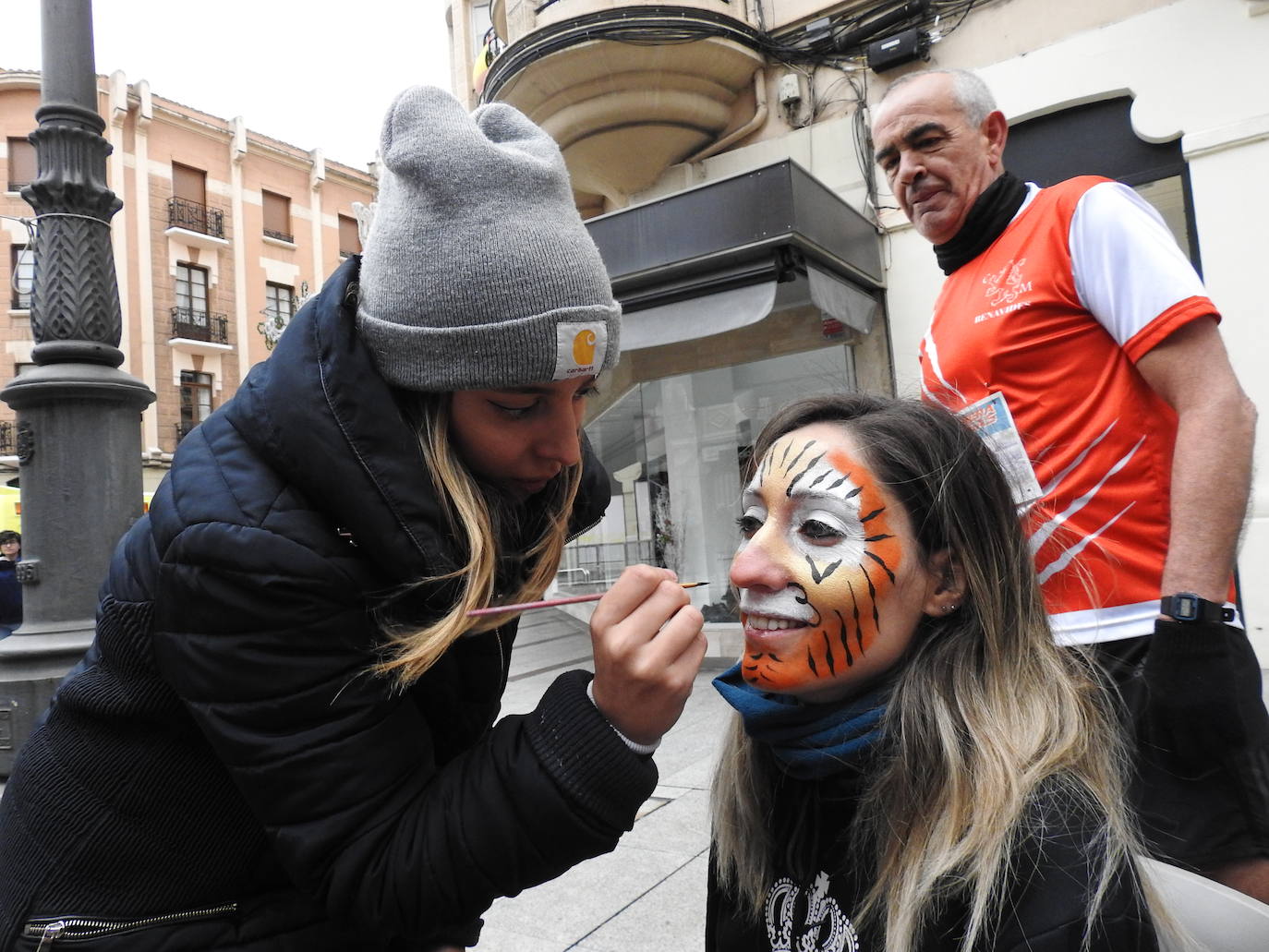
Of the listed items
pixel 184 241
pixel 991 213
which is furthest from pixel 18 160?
pixel 991 213

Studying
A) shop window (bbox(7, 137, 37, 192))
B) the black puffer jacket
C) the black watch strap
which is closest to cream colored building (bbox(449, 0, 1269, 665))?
the black watch strap

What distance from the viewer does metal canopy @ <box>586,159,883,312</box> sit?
226 inches

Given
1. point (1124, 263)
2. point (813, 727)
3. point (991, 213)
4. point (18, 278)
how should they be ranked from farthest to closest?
point (18, 278), point (991, 213), point (1124, 263), point (813, 727)

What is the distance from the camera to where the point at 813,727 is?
4.08 feet

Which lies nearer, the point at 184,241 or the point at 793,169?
the point at 793,169

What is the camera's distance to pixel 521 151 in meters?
1.25

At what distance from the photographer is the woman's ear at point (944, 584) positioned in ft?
4.29

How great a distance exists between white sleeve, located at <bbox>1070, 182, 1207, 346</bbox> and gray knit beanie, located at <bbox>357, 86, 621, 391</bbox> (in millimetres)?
980

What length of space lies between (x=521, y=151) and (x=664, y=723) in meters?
0.83

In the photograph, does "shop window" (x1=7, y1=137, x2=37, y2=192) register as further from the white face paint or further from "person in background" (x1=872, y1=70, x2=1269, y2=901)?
the white face paint

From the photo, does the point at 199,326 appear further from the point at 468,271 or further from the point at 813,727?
the point at 813,727

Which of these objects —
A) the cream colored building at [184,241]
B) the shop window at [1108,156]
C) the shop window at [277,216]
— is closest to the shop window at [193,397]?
the cream colored building at [184,241]

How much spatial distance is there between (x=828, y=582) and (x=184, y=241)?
85.0 ft

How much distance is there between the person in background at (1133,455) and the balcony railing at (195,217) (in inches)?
1008
